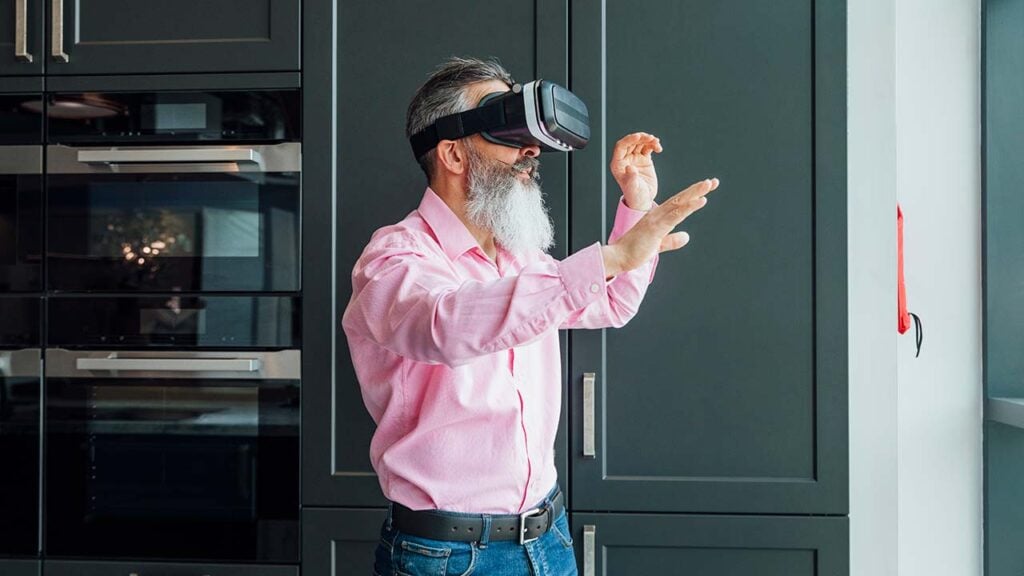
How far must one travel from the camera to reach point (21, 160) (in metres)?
1.72

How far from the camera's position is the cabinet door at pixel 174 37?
168 cm

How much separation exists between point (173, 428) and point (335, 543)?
1.34 ft

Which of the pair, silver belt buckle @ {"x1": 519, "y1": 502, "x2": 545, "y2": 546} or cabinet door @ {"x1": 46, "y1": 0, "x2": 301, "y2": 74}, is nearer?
silver belt buckle @ {"x1": 519, "y1": 502, "x2": 545, "y2": 546}

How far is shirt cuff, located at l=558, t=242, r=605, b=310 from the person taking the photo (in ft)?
3.33

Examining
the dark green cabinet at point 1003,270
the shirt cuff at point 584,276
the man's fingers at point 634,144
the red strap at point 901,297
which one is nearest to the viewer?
the shirt cuff at point 584,276

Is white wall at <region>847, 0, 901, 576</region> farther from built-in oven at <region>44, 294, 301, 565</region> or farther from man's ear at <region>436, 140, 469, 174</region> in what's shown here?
built-in oven at <region>44, 294, 301, 565</region>

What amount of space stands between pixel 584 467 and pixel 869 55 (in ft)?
3.18

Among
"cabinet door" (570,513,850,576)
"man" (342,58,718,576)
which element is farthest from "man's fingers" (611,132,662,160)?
"cabinet door" (570,513,850,576)

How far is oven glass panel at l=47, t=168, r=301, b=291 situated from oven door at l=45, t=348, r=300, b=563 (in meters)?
0.15

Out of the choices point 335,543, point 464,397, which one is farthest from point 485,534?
point 335,543

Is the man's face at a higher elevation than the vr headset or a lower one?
lower

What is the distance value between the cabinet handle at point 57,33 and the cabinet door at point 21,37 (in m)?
0.03

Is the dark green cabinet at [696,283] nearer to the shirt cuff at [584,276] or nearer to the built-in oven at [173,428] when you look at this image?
the built-in oven at [173,428]

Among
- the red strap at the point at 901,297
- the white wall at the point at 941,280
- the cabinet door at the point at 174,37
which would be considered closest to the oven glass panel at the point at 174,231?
the cabinet door at the point at 174,37
